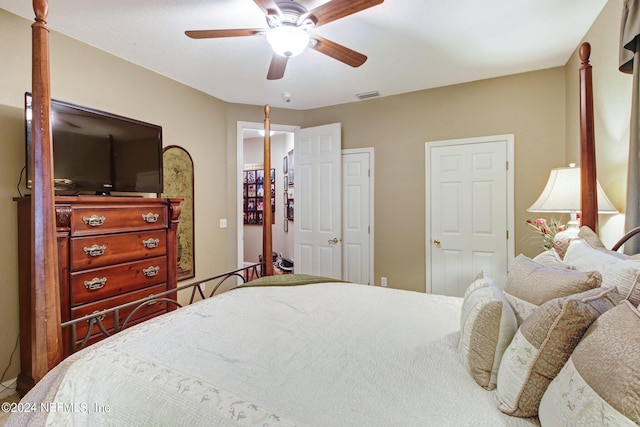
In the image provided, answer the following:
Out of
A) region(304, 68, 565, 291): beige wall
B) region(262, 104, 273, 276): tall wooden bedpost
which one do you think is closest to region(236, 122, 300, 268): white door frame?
region(304, 68, 565, 291): beige wall

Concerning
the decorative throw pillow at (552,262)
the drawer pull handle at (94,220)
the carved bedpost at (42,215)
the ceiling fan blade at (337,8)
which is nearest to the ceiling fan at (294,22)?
the ceiling fan blade at (337,8)

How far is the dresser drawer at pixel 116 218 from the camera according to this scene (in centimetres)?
194

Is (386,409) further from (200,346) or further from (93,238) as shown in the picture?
(93,238)

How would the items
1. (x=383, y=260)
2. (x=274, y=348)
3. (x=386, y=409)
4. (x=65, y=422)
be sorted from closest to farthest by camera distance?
(x=386, y=409) < (x=65, y=422) < (x=274, y=348) < (x=383, y=260)

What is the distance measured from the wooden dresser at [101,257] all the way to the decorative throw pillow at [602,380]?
2.34m

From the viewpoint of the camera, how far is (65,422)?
0.96 metres

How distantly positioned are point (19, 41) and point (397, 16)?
2.64 metres

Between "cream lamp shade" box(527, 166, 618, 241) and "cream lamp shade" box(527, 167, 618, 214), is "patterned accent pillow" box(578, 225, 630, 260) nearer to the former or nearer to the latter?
"cream lamp shade" box(527, 166, 618, 241)

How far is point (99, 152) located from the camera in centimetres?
233

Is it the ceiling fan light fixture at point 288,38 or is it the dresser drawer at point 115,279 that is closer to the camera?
the ceiling fan light fixture at point 288,38

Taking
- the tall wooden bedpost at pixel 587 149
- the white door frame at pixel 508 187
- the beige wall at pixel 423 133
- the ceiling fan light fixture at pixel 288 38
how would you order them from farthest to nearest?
the white door frame at pixel 508 187
the beige wall at pixel 423 133
the ceiling fan light fixture at pixel 288 38
the tall wooden bedpost at pixel 587 149

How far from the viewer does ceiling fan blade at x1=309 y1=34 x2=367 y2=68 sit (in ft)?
6.23

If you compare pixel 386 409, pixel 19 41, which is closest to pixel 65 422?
pixel 386 409

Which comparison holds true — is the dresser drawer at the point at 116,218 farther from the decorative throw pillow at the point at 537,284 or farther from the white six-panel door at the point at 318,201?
the decorative throw pillow at the point at 537,284
